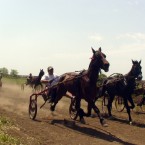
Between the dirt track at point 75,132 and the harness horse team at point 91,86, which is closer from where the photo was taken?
the dirt track at point 75,132

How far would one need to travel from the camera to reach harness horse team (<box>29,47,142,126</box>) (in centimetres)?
1187

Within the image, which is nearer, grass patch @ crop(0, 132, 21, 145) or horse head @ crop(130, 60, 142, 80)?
grass patch @ crop(0, 132, 21, 145)

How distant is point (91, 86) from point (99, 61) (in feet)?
3.50

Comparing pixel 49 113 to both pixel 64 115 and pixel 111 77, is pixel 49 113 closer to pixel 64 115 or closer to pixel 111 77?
pixel 64 115

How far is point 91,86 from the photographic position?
12.2 metres

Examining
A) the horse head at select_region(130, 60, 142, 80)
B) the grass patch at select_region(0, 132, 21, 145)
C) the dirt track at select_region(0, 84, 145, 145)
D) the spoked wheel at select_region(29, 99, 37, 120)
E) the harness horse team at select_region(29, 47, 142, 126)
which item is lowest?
the dirt track at select_region(0, 84, 145, 145)

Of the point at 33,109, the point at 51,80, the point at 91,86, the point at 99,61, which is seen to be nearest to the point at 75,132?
the point at 91,86

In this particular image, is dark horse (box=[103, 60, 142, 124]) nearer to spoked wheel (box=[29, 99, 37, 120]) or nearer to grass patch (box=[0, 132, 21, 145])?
spoked wheel (box=[29, 99, 37, 120])

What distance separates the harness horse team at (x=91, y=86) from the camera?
467 inches

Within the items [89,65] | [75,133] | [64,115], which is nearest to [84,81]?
[89,65]

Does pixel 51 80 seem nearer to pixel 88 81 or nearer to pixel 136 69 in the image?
pixel 88 81

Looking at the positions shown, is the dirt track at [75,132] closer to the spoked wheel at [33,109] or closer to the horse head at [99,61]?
the spoked wheel at [33,109]

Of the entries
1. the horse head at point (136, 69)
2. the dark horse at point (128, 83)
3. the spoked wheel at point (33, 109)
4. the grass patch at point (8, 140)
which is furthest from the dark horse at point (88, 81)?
the grass patch at point (8, 140)

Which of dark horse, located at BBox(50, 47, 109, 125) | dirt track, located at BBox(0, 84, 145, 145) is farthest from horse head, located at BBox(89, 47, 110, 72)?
dirt track, located at BBox(0, 84, 145, 145)
